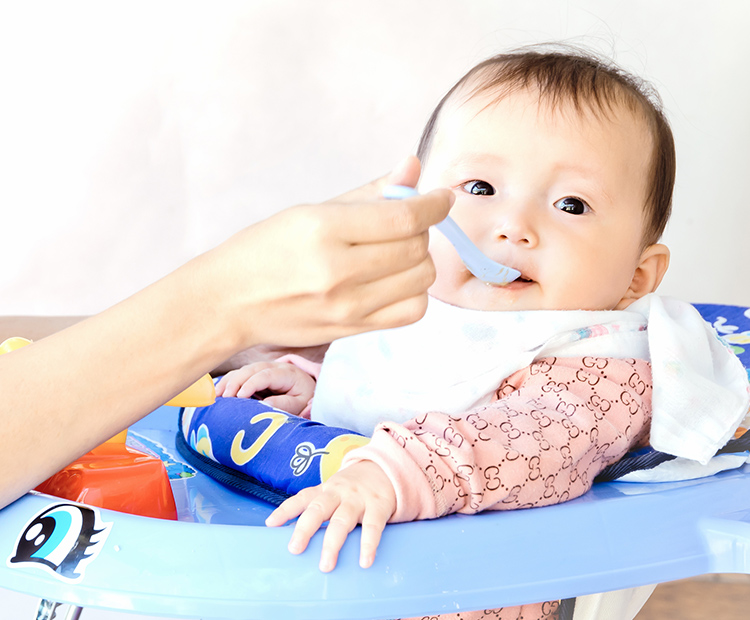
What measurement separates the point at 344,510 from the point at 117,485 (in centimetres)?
21

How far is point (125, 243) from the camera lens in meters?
1.80

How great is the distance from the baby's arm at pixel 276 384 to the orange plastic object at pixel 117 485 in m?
0.35

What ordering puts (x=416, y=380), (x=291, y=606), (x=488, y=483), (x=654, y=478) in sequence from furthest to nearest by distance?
1. (x=416, y=380)
2. (x=654, y=478)
3. (x=488, y=483)
4. (x=291, y=606)

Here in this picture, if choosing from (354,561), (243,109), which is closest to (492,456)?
(354,561)

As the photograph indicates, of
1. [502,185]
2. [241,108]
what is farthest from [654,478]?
[241,108]

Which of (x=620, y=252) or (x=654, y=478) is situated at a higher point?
(x=620, y=252)

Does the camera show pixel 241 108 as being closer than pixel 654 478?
No

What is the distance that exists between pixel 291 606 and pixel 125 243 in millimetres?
1484

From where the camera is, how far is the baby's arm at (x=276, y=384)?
38.7 inches

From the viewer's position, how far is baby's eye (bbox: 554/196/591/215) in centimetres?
82

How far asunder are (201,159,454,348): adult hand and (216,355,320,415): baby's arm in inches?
18.7

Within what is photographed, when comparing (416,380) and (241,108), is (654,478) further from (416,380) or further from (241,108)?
(241,108)

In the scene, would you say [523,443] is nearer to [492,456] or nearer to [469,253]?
[492,456]

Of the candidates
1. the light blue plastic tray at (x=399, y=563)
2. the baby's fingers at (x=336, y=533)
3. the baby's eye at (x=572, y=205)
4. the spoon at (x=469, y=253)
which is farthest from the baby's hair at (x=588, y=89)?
the baby's fingers at (x=336, y=533)
